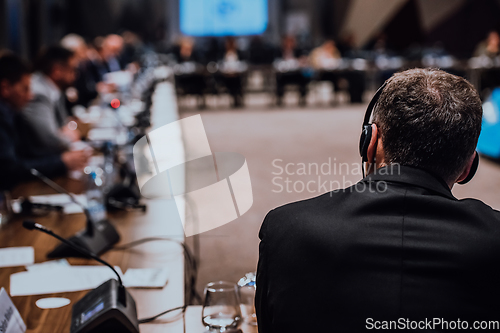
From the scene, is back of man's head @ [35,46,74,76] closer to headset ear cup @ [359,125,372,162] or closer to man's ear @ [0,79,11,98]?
man's ear @ [0,79,11,98]

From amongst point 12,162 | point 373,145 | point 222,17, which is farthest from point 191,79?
point 373,145

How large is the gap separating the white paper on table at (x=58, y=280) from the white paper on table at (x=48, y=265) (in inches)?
0.5

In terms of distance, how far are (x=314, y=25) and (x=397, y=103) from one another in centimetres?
1425

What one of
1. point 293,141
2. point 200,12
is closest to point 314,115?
point 293,141

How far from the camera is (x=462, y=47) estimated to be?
13.5 m

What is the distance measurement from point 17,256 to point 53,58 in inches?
101

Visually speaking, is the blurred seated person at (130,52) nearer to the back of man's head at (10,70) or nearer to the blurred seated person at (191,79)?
the blurred seated person at (191,79)

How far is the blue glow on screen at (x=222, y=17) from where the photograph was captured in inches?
534

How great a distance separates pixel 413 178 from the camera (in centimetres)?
85

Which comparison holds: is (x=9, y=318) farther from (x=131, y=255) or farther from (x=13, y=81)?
(x=13, y=81)

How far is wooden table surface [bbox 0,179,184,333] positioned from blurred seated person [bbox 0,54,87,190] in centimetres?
15

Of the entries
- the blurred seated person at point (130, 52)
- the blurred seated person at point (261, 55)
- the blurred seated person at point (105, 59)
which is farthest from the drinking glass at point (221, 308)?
the blurred seated person at point (261, 55)

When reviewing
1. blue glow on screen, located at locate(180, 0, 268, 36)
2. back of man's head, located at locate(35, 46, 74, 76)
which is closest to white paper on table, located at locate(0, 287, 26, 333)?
back of man's head, located at locate(35, 46, 74, 76)

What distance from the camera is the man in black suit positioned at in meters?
0.78
